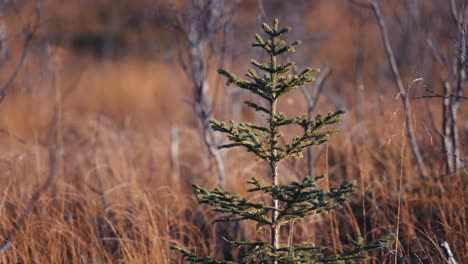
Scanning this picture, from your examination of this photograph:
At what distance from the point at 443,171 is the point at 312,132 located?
184 cm

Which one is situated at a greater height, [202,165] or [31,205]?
[202,165]

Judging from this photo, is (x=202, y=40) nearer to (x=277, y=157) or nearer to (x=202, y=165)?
(x=202, y=165)

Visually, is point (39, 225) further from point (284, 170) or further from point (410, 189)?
point (410, 189)

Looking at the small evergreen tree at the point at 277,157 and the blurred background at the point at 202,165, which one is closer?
the small evergreen tree at the point at 277,157

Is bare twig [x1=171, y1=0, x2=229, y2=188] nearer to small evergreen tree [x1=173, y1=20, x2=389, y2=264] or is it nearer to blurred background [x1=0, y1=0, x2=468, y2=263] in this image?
blurred background [x1=0, y1=0, x2=468, y2=263]

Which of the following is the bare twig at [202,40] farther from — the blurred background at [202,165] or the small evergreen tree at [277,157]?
the small evergreen tree at [277,157]

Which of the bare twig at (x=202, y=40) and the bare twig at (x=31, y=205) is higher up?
the bare twig at (x=202, y=40)

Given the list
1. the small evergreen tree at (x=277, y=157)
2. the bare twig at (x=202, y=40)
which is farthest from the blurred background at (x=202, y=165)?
the small evergreen tree at (x=277, y=157)

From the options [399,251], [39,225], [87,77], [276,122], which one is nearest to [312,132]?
[276,122]

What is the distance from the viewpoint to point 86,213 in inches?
116

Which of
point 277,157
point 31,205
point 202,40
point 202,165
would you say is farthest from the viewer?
point 202,165

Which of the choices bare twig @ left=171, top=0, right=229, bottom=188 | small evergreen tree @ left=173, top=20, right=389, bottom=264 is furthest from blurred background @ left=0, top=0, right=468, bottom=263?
small evergreen tree @ left=173, top=20, right=389, bottom=264

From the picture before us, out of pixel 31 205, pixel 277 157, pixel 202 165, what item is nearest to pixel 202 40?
pixel 202 165

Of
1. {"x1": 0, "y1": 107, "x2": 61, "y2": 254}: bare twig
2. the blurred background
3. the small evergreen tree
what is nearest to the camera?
the small evergreen tree
